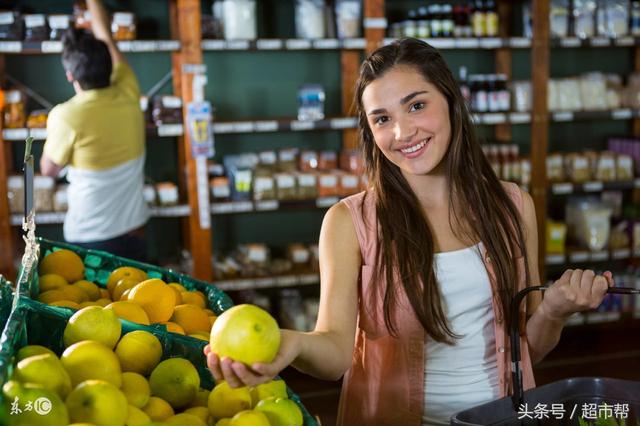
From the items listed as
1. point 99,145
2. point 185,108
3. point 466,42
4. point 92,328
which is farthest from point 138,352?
point 466,42

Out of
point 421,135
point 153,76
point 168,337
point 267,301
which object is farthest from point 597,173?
point 168,337

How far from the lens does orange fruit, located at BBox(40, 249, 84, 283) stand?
1.81m

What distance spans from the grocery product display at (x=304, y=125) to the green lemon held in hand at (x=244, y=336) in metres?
2.40

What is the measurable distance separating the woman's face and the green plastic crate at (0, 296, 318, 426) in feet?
1.98

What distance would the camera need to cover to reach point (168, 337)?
1364mm

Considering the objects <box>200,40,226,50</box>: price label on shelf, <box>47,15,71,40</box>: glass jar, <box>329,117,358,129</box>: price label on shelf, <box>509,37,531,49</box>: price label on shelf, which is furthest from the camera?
<box>509,37,531,49</box>: price label on shelf

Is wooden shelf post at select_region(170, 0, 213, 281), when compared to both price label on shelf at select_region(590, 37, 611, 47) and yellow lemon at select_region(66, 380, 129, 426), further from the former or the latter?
yellow lemon at select_region(66, 380, 129, 426)

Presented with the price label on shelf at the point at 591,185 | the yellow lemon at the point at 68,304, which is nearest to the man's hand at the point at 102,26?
the yellow lemon at the point at 68,304

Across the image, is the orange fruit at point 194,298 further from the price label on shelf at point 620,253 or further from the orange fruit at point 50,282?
the price label on shelf at point 620,253

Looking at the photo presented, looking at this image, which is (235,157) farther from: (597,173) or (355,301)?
(355,301)

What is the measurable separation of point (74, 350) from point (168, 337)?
0.22 m

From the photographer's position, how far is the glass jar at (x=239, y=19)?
4036mm

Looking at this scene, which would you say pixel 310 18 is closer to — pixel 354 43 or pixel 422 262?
pixel 354 43

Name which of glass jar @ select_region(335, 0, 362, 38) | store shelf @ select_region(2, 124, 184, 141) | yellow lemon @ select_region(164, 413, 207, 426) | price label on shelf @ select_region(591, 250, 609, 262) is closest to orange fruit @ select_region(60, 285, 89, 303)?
yellow lemon @ select_region(164, 413, 207, 426)
